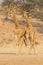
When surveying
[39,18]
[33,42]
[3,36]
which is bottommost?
[39,18]

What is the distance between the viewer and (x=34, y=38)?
1553cm

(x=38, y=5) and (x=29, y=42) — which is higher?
(x=29, y=42)

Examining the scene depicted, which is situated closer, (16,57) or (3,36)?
(16,57)

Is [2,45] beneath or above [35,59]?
beneath

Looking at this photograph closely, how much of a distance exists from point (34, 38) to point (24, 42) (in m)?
0.60

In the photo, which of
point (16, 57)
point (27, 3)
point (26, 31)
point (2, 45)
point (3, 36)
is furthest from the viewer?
point (27, 3)

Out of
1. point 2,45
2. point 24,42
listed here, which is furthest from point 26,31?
point 2,45

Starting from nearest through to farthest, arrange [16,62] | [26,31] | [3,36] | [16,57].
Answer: [16,62]
[16,57]
[26,31]
[3,36]

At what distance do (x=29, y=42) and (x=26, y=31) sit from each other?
0.52 metres

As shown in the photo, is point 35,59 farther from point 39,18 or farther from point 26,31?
point 39,18

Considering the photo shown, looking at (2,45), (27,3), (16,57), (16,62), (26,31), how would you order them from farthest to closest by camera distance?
(27,3)
(2,45)
(26,31)
(16,57)
(16,62)

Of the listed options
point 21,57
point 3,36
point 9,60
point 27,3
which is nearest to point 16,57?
point 21,57

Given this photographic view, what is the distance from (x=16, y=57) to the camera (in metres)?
13.9

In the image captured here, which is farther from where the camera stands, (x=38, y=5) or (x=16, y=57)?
(x=38, y=5)
